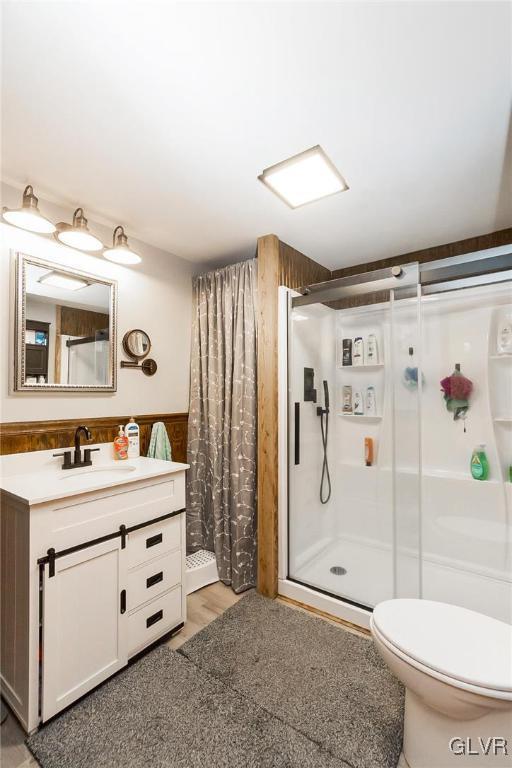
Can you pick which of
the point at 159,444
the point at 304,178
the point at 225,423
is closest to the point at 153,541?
the point at 159,444

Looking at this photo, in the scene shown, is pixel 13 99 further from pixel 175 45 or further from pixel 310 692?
pixel 310 692

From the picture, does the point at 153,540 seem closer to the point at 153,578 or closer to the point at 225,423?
the point at 153,578

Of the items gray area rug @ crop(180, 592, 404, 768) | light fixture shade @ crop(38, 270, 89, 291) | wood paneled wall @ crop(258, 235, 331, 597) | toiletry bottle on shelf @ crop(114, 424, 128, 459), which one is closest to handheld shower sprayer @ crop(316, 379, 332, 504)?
wood paneled wall @ crop(258, 235, 331, 597)

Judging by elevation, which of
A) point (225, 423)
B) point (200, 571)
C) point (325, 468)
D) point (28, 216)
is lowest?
point (200, 571)

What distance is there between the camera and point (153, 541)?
184 centimetres

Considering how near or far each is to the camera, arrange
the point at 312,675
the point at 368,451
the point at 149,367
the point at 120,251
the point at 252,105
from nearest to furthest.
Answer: the point at 252,105 → the point at 312,675 → the point at 120,251 → the point at 149,367 → the point at 368,451

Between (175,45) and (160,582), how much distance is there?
2324 millimetres

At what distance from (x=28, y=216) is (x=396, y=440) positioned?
2322mm

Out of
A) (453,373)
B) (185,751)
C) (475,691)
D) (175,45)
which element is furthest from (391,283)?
(185,751)

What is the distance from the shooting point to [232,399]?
99.9 inches

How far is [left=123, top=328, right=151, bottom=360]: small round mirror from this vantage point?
237 centimetres

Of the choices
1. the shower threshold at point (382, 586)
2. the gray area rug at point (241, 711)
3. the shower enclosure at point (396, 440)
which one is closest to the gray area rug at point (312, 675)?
the gray area rug at point (241, 711)

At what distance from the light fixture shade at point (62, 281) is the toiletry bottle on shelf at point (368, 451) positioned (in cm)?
237

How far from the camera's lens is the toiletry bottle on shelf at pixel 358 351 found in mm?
2734
